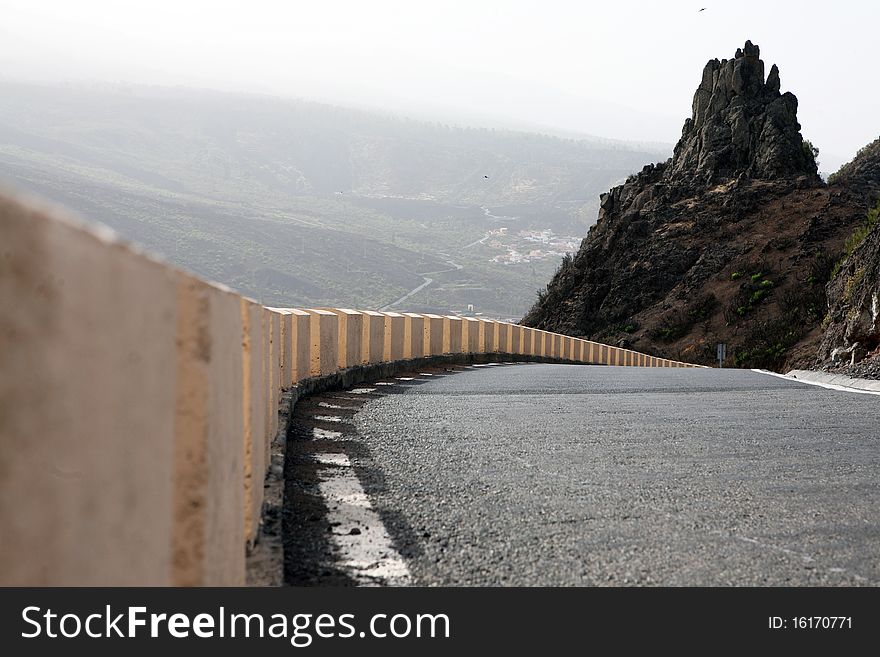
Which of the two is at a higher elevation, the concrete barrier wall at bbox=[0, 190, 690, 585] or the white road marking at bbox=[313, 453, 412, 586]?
the concrete barrier wall at bbox=[0, 190, 690, 585]

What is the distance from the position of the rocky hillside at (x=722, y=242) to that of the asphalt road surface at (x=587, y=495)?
42.2 m

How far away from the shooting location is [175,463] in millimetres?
2707

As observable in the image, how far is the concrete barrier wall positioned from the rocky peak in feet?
224

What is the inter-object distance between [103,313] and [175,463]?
2.67 ft

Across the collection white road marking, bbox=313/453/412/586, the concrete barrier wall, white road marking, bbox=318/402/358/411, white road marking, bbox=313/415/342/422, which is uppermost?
the concrete barrier wall

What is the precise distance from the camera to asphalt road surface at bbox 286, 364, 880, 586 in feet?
15.3

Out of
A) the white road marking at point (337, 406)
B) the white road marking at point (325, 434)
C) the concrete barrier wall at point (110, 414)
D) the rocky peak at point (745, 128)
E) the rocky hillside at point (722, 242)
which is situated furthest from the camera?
the rocky peak at point (745, 128)

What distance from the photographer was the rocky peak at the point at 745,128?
224 feet

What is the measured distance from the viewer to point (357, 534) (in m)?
5.36
